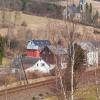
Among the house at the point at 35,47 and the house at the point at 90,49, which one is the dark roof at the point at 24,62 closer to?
the house at the point at 90,49

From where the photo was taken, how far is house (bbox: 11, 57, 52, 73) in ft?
71.6

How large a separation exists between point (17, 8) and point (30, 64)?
21.2 metres

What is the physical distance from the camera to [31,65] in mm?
22750

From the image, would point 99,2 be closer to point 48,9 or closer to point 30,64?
point 48,9

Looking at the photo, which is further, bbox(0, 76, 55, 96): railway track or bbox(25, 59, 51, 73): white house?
bbox(25, 59, 51, 73): white house

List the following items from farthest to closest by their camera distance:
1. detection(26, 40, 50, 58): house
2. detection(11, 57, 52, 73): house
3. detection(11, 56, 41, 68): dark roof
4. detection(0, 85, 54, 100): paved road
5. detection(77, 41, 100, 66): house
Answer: detection(26, 40, 50, 58): house
detection(77, 41, 100, 66): house
detection(11, 57, 52, 73): house
detection(11, 56, 41, 68): dark roof
detection(0, 85, 54, 100): paved road

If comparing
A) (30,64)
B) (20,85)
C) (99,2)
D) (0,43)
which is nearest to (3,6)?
(99,2)

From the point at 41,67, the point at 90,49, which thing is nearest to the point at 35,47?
the point at 90,49

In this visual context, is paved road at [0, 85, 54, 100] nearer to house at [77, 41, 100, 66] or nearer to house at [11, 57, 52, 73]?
house at [11, 57, 52, 73]

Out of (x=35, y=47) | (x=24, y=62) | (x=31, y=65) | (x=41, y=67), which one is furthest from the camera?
(x=35, y=47)

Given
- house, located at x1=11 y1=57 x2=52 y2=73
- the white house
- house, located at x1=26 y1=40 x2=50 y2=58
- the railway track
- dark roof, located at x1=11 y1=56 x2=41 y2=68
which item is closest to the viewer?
the railway track

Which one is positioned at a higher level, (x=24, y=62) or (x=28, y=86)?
(x=24, y=62)

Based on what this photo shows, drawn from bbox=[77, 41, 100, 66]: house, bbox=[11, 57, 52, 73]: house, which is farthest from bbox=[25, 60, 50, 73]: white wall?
bbox=[77, 41, 100, 66]: house

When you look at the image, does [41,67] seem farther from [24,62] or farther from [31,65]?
[24,62]
